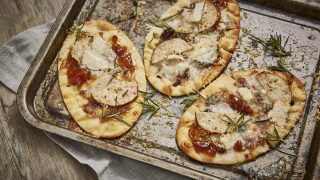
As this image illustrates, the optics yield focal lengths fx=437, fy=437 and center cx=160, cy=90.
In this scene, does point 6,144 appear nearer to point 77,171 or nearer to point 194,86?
point 77,171

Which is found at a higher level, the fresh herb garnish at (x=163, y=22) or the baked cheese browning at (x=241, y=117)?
the fresh herb garnish at (x=163, y=22)

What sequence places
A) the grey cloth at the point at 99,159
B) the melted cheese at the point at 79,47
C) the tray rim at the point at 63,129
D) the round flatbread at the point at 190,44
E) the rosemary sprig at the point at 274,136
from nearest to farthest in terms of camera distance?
the tray rim at the point at 63,129
the rosemary sprig at the point at 274,136
the grey cloth at the point at 99,159
the round flatbread at the point at 190,44
the melted cheese at the point at 79,47

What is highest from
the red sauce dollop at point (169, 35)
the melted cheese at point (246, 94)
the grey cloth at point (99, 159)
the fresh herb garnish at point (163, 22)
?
the fresh herb garnish at point (163, 22)

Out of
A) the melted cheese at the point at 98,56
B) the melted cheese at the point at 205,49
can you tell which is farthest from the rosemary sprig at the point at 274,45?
the melted cheese at the point at 98,56

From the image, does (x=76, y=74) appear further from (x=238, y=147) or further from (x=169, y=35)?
(x=238, y=147)

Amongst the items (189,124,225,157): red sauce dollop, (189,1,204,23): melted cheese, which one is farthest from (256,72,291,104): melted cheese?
(189,1,204,23): melted cheese

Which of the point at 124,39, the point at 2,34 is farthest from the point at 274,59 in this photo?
the point at 2,34

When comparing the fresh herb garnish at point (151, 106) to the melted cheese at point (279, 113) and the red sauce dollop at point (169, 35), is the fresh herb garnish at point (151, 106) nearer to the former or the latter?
the red sauce dollop at point (169, 35)
